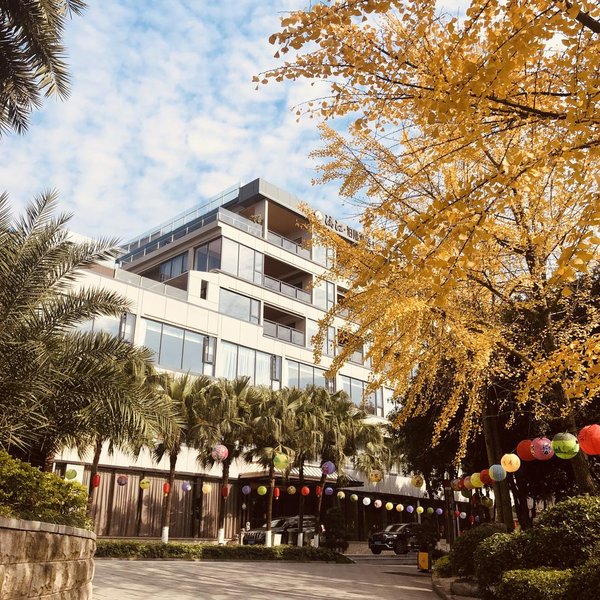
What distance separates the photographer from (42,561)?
21.5 feet

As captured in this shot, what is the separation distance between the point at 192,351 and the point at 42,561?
23.5 metres

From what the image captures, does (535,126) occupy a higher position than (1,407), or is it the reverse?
(535,126)

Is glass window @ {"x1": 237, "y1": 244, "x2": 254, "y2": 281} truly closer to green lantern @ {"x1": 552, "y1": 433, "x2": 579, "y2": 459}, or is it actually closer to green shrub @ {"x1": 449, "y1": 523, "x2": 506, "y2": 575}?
green shrub @ {"x1": 449, "y1": 523, "x2": 506, "y2": 575}

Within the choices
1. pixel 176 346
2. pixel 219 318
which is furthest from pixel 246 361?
pixel 176 346

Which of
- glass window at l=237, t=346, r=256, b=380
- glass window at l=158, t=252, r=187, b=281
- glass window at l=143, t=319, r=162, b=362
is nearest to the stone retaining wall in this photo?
glass window at l=143, t=319, r=162, b=362

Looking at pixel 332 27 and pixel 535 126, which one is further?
pixel 535 126

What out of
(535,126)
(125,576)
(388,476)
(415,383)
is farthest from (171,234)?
(535,126)

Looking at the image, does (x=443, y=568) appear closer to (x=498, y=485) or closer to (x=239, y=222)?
(x=498, y=485)

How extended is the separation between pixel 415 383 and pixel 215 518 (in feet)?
74.8

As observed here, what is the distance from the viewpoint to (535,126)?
6.32 meters

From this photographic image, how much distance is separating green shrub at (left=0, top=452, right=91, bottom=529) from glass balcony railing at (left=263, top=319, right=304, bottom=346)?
25.1m

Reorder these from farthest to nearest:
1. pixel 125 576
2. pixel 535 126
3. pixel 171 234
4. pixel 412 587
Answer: pixel 171 234
pixel 412 587
pixel 125 576
pixel 535 126

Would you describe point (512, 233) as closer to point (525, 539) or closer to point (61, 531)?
point (525, 539)

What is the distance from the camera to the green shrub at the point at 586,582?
7.15 m
